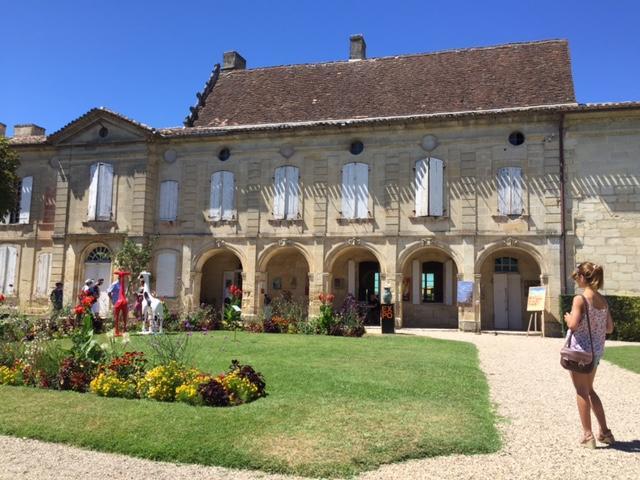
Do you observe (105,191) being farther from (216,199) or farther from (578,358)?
(578,358)

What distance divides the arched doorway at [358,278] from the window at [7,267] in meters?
13.0

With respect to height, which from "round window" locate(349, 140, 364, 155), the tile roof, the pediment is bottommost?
"round window" locate(349, 140, 364, 155)

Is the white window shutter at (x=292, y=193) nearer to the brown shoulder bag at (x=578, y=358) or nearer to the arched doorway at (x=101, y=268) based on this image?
the arched doorway at (x=101, y=268)

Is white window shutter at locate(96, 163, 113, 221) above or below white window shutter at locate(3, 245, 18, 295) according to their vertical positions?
above

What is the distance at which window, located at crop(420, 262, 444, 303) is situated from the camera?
20.0 m

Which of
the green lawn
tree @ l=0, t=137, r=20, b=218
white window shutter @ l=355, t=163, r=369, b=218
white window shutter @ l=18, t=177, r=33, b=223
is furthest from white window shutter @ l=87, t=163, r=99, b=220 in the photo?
the green lawn

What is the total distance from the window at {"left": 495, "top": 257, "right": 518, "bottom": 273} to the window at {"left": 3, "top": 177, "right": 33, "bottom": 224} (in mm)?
18410

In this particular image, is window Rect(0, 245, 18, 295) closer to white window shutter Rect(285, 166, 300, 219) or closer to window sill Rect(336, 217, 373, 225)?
white window shutter Rect(285, 166, 300, 219)

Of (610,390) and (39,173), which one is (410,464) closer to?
(610,390)

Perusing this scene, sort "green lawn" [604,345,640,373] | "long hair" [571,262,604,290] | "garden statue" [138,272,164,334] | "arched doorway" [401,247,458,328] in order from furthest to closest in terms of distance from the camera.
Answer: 1. "arched doorway" [401,247,458,328]
2. "garden statue" [138,272,164,334]
3. "green lawn" [604,345,640,373]
4. "long hair" [571,262,604,290]

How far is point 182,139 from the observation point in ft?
68.7

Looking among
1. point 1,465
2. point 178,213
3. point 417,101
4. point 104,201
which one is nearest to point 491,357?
point 1,465

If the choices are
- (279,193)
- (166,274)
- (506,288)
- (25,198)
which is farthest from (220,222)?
(506,288)

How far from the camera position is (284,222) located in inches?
780
